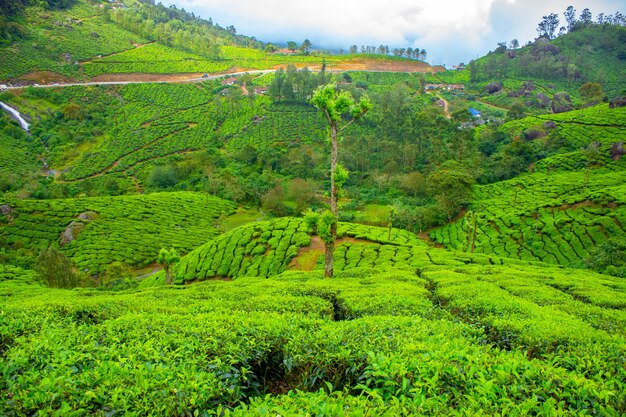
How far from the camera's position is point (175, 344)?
573 cm

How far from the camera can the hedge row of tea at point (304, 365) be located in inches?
155

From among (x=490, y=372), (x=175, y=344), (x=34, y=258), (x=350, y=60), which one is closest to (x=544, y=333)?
(x=490, y=372)

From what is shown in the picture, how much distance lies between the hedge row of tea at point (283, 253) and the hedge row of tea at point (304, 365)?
16424mm

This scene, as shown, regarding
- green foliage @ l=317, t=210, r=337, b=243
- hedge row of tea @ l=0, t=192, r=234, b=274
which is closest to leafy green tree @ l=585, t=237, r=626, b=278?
green foliage @ l=317, t=210, r=337, b=243

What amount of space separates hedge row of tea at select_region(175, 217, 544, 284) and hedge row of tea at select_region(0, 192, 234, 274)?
10.7 metres

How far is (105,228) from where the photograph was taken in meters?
43.8

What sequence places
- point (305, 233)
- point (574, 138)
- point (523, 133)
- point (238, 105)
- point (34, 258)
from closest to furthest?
point (305, 233), point (34, 258), point (574, 138), point (523, 133), point (238, 105)

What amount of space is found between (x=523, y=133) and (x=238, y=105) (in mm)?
68435

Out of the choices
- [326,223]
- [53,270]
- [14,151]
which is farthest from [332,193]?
[14,151]

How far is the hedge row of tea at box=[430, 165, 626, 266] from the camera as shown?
113ft

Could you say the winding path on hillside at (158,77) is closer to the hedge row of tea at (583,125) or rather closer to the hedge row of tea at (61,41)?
the hedge row of tea at (61,41)

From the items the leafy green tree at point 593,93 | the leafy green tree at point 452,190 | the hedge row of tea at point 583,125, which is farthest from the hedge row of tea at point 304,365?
the leafy green tree at point 593,93

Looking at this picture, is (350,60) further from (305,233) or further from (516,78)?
(305,233)

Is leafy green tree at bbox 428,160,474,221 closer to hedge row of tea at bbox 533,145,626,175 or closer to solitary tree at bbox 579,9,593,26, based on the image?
hedge row of tea at bbox 533,145,626,175
